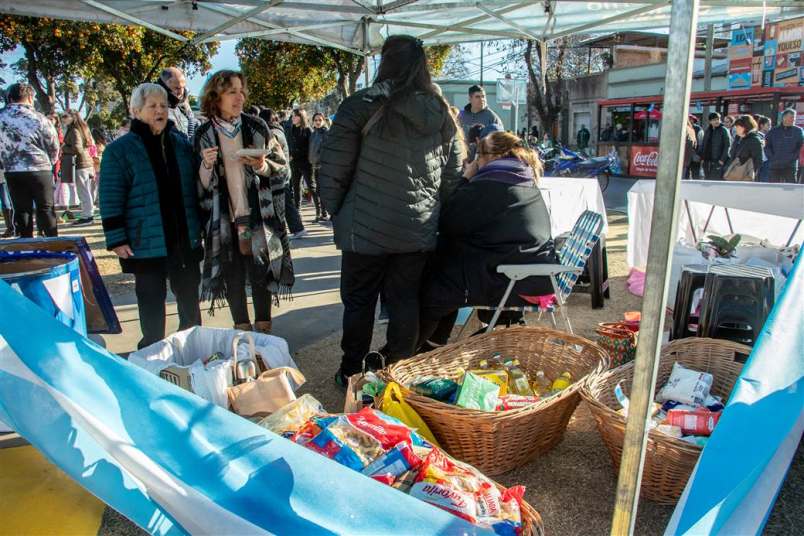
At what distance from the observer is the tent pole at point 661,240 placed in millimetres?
1098

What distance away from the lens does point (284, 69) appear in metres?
15.5

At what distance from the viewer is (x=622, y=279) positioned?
5672 mm

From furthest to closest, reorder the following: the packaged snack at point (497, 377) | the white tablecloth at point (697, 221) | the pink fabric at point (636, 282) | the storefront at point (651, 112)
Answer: the storefront at point (651, 112) → the pink fabric at point (636, 282) → the white tablecloth at point (697, 221) → the packaged snack at point (497, 377)

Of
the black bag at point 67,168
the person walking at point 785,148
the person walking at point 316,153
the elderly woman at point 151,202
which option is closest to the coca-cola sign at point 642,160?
the person walking at point 785,148

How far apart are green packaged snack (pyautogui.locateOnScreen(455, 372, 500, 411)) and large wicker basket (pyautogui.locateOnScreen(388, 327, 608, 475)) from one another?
12 centimetres

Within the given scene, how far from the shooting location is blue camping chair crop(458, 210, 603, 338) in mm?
3217

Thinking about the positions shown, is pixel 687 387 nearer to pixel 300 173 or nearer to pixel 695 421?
pixel 695 421

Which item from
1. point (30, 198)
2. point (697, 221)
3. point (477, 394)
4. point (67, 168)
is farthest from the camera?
point (67, 168)

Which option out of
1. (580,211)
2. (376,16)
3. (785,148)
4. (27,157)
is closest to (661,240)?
(580,211)

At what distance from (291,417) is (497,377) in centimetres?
106

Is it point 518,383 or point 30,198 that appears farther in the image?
point 30,198

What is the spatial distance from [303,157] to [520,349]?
673 centimetres

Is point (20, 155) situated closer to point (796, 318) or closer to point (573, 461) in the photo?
point (573, 461)

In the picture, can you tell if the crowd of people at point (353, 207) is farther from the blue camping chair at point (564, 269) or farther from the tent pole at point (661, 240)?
the tent pole at point (661, 240)
